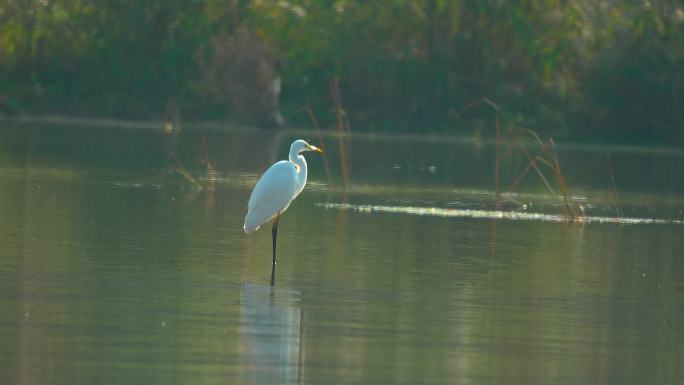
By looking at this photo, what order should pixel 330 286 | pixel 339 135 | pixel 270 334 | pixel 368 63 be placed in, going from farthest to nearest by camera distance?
pixel 368 63 → pixel 339 135 → pixel 330 286 → pixel 270 334

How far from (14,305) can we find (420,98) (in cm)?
3333

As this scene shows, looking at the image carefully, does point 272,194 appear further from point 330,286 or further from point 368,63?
point 368,63

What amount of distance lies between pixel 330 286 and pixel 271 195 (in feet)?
6.26

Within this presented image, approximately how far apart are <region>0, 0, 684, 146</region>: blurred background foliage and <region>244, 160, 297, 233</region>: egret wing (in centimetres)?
2789

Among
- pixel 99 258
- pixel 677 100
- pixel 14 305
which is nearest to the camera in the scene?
pixel 14 305

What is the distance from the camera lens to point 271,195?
50.0 feet

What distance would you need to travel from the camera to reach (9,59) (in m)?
45.6

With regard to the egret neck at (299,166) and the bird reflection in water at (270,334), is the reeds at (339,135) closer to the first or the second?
the egret neck at (299,166)

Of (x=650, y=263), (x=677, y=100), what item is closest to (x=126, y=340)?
(x=650, y=263)

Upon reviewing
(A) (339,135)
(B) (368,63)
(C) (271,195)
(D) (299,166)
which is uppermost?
(B) (368,63)

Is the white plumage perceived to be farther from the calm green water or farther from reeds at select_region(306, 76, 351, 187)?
reeds at select_region(306, 76, 351, 187)

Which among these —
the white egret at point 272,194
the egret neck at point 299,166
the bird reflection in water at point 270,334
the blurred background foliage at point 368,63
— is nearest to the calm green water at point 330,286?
the bird reflection in water at point 270,334

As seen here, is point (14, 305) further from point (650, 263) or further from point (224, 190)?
point (224, 190)

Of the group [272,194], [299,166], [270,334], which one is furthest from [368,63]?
[270,334]
